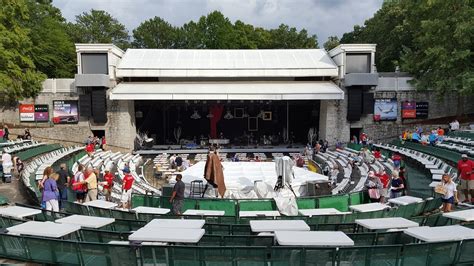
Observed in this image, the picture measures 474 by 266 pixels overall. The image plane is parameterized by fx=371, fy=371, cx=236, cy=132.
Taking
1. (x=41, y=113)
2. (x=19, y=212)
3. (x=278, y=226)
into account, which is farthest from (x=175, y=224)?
(x=41, y=113)

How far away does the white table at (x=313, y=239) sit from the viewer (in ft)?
15.3

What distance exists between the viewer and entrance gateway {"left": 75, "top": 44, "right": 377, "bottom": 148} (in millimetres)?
29469

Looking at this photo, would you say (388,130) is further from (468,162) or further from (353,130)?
(468,162)

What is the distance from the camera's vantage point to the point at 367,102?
3034 cm

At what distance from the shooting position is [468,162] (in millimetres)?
10328

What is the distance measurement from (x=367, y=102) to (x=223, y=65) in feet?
41.2

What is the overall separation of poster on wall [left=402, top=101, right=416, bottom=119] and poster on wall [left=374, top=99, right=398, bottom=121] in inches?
25.4

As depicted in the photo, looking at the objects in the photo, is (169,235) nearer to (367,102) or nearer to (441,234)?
(441,234)

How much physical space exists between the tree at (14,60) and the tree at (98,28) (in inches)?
957

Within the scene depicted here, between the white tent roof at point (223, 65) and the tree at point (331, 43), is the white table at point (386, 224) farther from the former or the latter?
the tree at point (331, 43)

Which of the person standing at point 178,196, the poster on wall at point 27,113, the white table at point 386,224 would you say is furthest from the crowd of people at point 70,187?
the poster on wall at point 27,113

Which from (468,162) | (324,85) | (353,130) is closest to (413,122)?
(353,130)

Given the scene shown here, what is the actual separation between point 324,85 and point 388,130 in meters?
6.49

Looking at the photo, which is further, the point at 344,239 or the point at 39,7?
the point at 39,7
